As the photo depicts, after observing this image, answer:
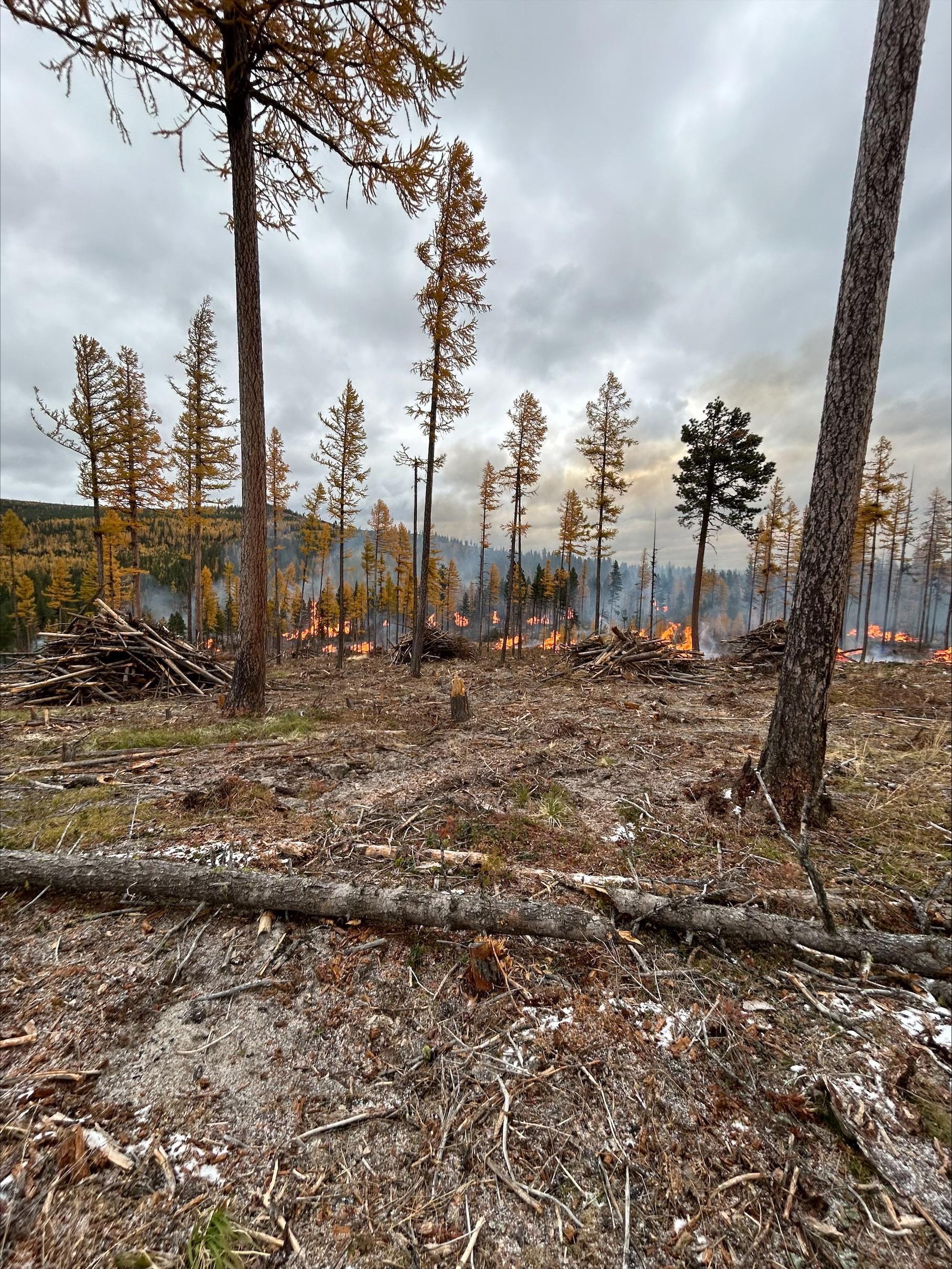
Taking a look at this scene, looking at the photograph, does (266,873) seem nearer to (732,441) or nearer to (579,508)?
(732,441)

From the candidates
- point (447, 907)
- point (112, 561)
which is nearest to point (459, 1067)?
point (447, 907)

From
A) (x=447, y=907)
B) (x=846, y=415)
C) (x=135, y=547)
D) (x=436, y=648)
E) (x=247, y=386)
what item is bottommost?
(x=436, y=648)

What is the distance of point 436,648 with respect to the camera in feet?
67.6

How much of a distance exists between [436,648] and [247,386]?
47.8 ft

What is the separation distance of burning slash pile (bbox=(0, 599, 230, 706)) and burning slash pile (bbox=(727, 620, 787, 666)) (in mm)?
16086

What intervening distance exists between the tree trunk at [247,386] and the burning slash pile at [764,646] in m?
14.8

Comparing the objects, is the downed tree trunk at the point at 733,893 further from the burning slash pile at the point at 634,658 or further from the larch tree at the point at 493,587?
the larch tree at the point at 493,587

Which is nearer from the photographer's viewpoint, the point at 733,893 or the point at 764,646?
the point at 733,893

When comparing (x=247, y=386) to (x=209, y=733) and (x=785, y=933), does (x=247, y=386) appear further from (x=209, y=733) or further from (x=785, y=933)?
(x=785, y=933)

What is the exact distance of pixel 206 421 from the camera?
21.0 m

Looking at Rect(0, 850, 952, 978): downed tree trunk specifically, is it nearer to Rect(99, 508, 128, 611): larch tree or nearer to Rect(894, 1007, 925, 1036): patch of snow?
Rect(894, 1007, 925, 1036): patch of snow

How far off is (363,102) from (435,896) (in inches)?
397

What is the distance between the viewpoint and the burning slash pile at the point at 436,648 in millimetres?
20144

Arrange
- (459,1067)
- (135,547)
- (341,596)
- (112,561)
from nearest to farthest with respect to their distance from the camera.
→ (459,1067), (135,547), (341,596), (112,561)
